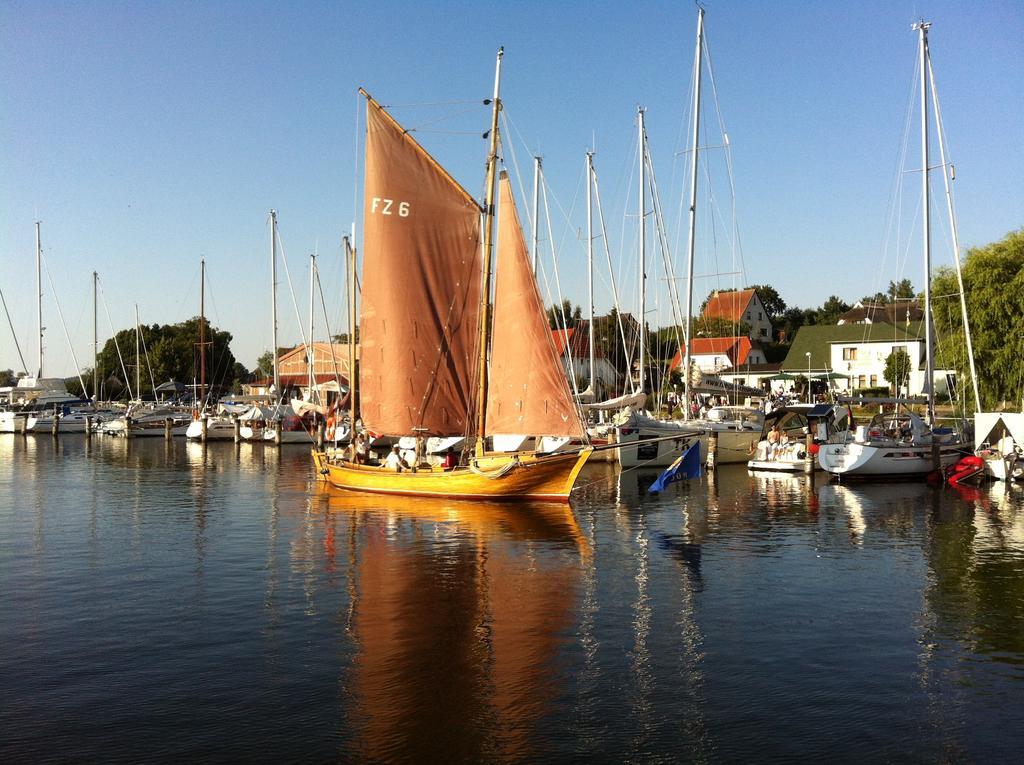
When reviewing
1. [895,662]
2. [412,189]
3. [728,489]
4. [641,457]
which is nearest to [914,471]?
[728,489]

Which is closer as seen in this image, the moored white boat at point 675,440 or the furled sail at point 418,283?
the furled sail at point 418,283

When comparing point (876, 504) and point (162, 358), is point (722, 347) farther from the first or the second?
point (162, 358)

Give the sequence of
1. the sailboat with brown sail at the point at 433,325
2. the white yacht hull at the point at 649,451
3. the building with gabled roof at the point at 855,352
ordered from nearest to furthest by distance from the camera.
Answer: the sailboat with brown sail at the point at 433,325
the white yacht hull at the point at 649,451
the building with gabled roof at the point at 855,352

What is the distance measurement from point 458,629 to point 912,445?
112 feet

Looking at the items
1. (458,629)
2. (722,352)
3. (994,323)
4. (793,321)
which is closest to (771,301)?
(793,321)

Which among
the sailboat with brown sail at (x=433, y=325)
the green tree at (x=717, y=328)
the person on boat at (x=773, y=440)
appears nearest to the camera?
the sailboat with brown sail at (x=433, y=325)

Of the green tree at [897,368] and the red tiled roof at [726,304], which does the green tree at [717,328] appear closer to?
the red tiled roof at [726,304]

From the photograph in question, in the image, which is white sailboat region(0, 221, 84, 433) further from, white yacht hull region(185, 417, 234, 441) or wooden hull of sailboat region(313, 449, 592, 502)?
wooden hull of sailboat region(313, 449, 592, 502)

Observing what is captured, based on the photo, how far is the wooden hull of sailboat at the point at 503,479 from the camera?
113ft

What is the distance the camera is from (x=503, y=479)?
34.6m

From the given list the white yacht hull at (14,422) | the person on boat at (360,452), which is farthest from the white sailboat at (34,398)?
the person on boat at (360,452)

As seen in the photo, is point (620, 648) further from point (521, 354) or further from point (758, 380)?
point (758, 380)

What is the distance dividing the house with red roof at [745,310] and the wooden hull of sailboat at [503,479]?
91817mm

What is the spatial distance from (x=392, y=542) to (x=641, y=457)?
2564cm
